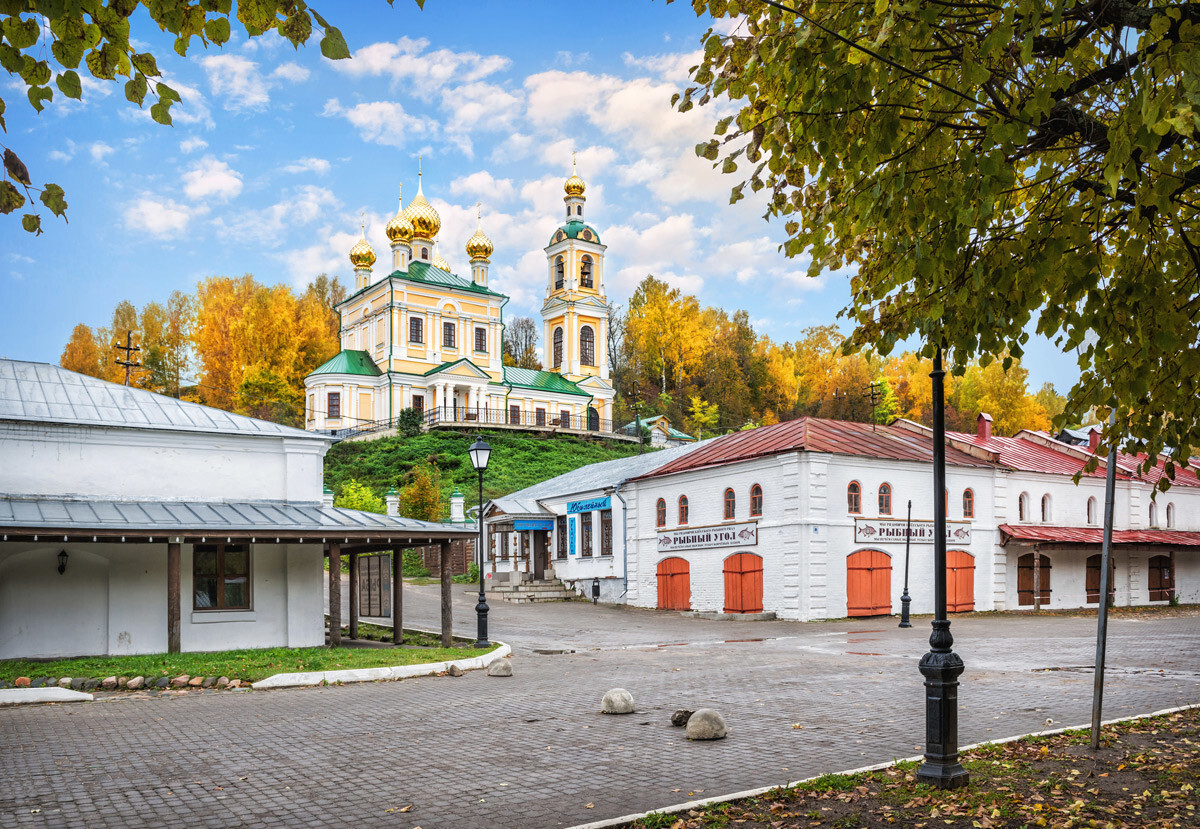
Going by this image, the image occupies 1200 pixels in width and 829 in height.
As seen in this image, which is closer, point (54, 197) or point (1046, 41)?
point (54, 197)

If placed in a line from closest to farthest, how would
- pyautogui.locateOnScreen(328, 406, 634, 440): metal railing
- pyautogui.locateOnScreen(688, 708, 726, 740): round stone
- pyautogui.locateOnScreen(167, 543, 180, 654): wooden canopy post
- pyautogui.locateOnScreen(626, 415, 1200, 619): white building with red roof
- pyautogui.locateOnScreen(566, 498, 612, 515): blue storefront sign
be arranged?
pyautogui.locateOnScreen(688, 708, 726, 740): round stone, pyautogui.locateOnScreen(167, 543, 180, 654): wooden canopy post, pyautogui.locateOnScreen(626, 415, 1200, 619): white building with red roof, pyautogui.locateOnScreen(566, 498, 612, 515): blue storefront sign, pyautogui.locateOnScreen(328, 406, 634, 440): metal railing

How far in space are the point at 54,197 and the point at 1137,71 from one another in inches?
193

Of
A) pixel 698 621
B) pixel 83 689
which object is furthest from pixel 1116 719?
pixel 698 621

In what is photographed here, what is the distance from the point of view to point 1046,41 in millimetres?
5480

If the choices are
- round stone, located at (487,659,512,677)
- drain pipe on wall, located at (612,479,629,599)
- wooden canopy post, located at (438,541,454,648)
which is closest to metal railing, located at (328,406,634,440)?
drain pipe on wall, located at (612,479,629,599)

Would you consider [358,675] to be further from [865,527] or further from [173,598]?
[865,527]

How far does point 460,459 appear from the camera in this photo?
58.0 meters

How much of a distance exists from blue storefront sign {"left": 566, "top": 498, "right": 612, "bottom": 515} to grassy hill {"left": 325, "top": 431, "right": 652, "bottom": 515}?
1285 cm

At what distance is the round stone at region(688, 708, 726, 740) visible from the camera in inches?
349

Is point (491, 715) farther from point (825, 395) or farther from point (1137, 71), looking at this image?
point (825, 395)

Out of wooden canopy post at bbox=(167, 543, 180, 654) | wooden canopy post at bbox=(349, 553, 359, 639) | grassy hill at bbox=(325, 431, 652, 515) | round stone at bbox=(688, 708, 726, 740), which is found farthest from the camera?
grassy hill at bbox=(325, 431, 652, 515)

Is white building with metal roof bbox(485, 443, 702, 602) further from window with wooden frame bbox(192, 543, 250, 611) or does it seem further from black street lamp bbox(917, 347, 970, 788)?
black street lamp bbox(917, 347, 970, 788)

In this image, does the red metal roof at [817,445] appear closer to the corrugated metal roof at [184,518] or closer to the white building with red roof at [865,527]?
the white building with red roof at [865,527]

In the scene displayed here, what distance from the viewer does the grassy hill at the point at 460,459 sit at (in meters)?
54.1
